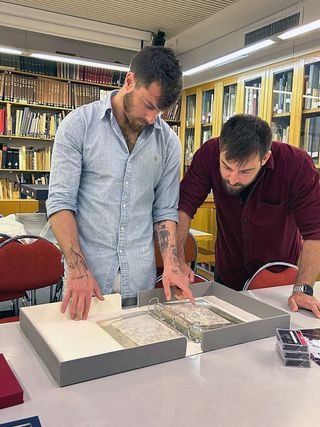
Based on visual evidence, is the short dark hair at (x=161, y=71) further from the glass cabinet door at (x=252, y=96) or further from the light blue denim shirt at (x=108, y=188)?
the glass cabinet door at (x=252, y=96)

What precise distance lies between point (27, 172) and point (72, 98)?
3.80 ft

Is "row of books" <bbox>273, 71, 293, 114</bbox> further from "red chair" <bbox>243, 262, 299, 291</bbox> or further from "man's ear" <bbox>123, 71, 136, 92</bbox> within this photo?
"man's ear" <bbox>123, 71, 136, 92</bbox>

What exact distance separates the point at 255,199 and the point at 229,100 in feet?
12.0

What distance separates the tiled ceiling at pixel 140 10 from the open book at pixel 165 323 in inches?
140

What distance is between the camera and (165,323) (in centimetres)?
112

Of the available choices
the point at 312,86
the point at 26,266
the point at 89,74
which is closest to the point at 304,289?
the point at 26,266

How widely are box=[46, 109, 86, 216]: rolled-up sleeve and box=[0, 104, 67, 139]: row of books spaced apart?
13.6 feet

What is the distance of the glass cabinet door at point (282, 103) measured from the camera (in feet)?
13.7

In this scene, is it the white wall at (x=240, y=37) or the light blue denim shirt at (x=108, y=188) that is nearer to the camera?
the light blue denim shirt at (x=108, y=188)

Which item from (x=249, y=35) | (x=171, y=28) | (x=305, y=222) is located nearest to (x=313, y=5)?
(x=249, y=35)

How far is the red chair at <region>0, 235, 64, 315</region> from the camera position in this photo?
1.85m

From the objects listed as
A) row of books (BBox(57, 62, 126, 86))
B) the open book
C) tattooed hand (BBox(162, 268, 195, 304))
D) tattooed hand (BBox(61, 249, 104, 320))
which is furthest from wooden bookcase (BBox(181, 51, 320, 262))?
tattooed hand (BBox(61, 249, 104, 320))

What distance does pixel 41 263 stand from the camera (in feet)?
6.35

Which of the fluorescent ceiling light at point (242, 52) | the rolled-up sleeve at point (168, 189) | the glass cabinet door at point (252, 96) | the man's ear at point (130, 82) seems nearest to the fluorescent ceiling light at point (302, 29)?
the fluorescent ceiling light at point (242, 52)
